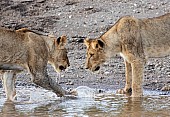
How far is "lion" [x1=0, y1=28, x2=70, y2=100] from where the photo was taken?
9797mm

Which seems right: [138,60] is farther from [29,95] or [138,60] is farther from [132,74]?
[29,95]

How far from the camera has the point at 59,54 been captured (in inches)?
412

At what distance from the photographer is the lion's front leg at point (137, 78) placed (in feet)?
34.2

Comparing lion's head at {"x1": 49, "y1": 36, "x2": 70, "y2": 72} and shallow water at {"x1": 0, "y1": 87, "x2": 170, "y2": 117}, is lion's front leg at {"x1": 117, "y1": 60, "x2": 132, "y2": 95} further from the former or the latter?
lion's head at {"x1": 49, "y1": 36, "x2": 70, "y2": 72}

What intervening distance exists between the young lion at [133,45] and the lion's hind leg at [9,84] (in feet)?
4.14

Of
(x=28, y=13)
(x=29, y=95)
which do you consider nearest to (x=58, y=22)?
(x=28, y=13)

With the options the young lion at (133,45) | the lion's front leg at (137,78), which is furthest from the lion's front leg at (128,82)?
the lion's front leg at (137,78)

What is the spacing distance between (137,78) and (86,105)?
1.21 metres

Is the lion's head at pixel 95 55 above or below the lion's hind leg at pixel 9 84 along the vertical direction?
above

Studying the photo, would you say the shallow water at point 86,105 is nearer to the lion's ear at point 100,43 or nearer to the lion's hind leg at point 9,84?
the lion's hind leg at point 9,84

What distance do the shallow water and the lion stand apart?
0.25m

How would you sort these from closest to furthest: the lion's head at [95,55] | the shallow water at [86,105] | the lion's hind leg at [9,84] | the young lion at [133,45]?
the shallow water at [86,105], the lion's hind leg at [9,84], the young lion at [133,45], the lion's head at [95,55]

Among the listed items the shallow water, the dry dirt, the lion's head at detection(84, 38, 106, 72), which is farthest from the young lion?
the dry dirt

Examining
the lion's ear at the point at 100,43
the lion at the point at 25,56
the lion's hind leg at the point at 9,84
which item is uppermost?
the lion's ear at the point at 100,43
